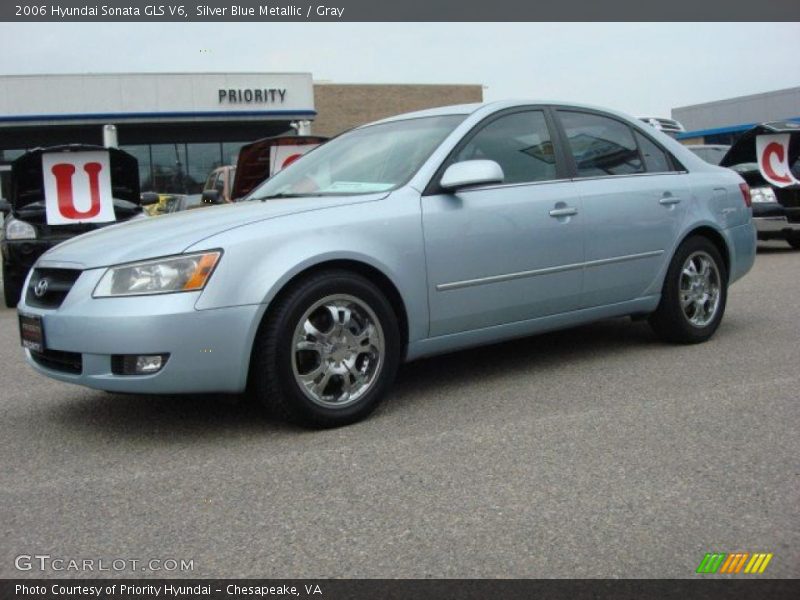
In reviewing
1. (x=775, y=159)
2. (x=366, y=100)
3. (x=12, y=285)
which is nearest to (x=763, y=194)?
(x=775, y=159)

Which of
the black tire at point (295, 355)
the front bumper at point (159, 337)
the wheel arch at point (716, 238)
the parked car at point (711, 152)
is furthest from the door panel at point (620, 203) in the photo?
the parked car at point (711, 152)

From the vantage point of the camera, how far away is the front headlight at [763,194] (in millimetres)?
11594

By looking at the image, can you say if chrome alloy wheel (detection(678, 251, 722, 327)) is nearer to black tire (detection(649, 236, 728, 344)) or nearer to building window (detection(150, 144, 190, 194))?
black tire (detection(649, 236, 728, 344))

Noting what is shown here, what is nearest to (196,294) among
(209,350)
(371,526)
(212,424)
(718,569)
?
(209,350)

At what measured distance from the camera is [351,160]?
15.9 ft

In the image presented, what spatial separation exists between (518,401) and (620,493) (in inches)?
50.7

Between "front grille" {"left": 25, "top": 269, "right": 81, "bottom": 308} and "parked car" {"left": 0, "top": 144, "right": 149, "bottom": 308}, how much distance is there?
4.51 metres

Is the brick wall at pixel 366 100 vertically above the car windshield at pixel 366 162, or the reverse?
the brick wall at pixel 366 100

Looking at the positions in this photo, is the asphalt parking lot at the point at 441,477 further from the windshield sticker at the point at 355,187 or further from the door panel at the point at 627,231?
the windshield sticker at the point at 355,187

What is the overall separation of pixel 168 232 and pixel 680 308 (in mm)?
3278

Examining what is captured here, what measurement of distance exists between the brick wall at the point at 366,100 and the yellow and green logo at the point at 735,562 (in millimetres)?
34582

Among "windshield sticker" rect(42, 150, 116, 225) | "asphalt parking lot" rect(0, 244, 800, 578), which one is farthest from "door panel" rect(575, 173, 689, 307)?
"windshield sticker" rect(42, 150, 116, 225)

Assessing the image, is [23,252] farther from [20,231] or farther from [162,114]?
[162,114]

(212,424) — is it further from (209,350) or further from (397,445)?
(397,445)
